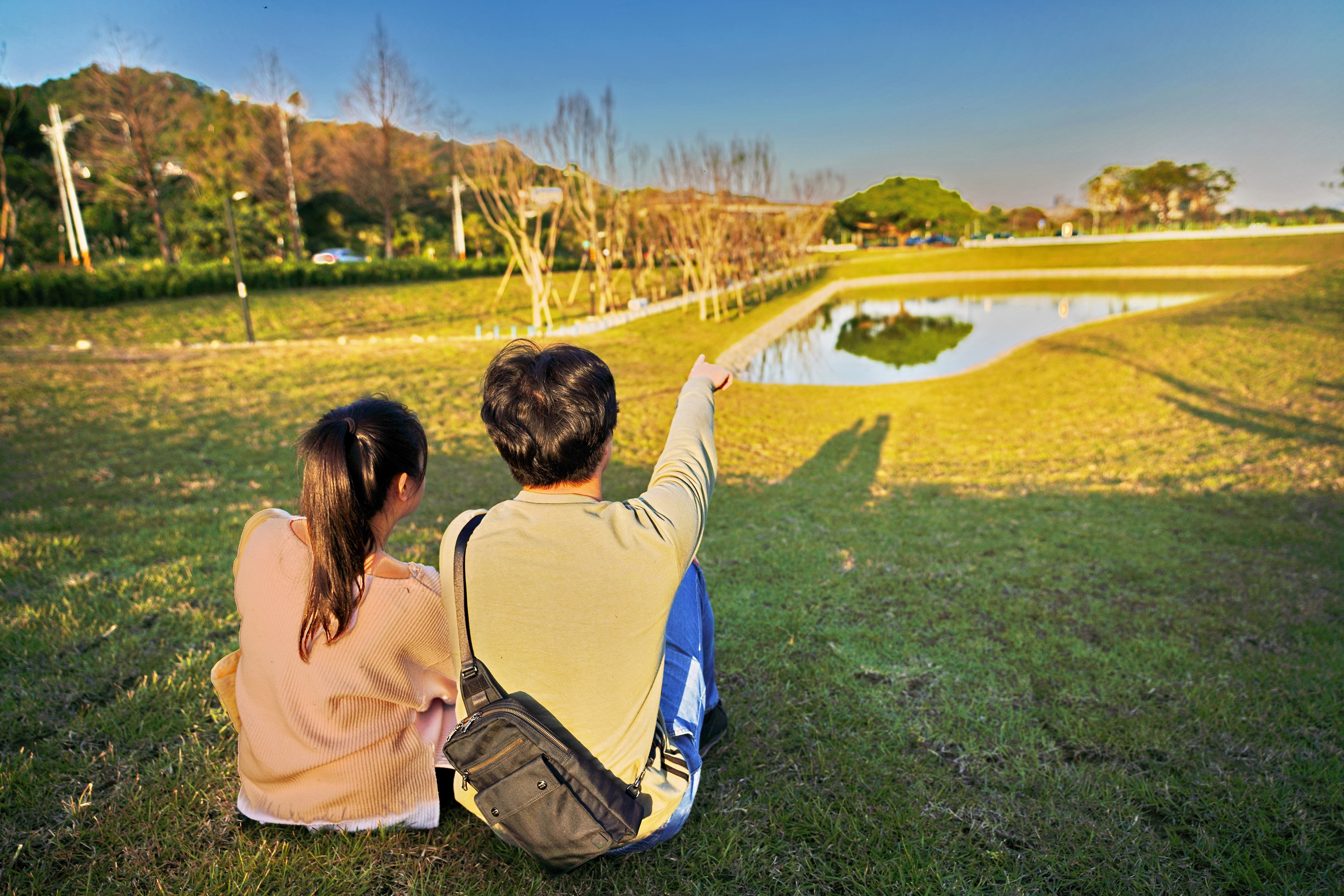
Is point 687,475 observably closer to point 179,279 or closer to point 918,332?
point 179,279

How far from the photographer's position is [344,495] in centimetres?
142

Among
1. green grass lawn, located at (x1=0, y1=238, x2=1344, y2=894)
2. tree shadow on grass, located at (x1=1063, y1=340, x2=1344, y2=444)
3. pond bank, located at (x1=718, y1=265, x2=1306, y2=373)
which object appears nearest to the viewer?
green grass lawn, located at (x1=0, y1=238, x2=1344, y2=894)

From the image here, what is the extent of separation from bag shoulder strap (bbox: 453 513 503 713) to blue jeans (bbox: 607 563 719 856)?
1.15 ft

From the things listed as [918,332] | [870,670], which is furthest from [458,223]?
[870,670]

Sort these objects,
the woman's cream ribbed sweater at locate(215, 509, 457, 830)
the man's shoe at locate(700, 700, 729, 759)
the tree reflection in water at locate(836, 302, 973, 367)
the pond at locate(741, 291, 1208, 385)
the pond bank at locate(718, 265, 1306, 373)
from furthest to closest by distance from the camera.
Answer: the pond bank at locate(718, 265, 1306, 373) → the tree reflection in water at locate(836, 302, 973, 367) → the pond at locate(741, 291, 1208, 385) → the man's shoe at locate(700, 700, 729, 759) → the woman's cream ribbed sweater at locate(215, 509, 457, 830)

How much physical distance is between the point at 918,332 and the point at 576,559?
21771 millimetres

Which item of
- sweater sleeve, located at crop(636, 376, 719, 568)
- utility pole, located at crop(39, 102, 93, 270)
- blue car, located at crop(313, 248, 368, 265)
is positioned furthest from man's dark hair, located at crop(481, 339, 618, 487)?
blue car, located at crop(313, 248, 368, 265)

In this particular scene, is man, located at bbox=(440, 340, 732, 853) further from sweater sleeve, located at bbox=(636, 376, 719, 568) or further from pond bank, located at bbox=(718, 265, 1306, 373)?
pond bank, located at bbox=(718, 265, 1306, 373)

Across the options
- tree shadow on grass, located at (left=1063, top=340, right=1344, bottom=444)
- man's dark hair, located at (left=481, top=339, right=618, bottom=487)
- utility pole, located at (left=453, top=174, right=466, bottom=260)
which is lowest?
tree shadow on grass, located at (left=1063, top=340, right=1344, bottom=444)

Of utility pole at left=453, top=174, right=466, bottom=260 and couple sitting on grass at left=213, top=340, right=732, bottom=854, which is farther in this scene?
utility pole at left=453, top=174, right=466, bottom=260

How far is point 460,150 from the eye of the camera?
3766 cm

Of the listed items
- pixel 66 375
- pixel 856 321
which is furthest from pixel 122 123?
pixel 856 321

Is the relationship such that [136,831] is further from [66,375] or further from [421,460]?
[66,375]

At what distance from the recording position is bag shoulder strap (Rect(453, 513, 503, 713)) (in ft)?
4.27
